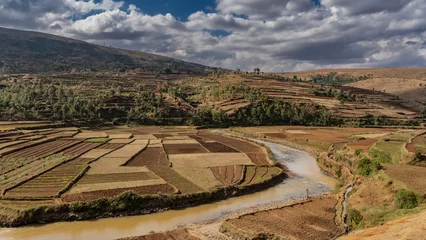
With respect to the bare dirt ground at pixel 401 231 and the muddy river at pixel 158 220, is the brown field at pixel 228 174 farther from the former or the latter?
the bare dirt ground at pixel 401 231

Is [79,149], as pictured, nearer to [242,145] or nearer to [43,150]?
[43,150]

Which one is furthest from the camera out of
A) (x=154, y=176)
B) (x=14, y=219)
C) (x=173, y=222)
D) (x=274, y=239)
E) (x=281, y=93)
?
(x=281, y=93)

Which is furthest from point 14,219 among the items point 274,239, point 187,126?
point 187,126

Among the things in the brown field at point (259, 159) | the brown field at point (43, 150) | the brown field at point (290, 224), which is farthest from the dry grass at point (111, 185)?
the brown field at point (259, 159)

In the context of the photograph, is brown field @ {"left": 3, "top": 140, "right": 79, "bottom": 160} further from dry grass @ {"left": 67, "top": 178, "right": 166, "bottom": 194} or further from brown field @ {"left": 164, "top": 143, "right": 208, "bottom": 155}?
brown field @ {"left": 164, "top": 143, "right": 208, "bottom": 155}

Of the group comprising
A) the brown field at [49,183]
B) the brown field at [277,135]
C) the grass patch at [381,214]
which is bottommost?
the brown field at [277,135]

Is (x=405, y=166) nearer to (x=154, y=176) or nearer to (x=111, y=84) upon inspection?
(x=154, y=176)

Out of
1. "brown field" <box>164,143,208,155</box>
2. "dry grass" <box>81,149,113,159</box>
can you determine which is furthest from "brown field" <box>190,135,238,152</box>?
"dry grass" <box>81,149,113,159</box>

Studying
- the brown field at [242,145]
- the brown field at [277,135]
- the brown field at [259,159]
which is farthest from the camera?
the brown field at [277,135]
